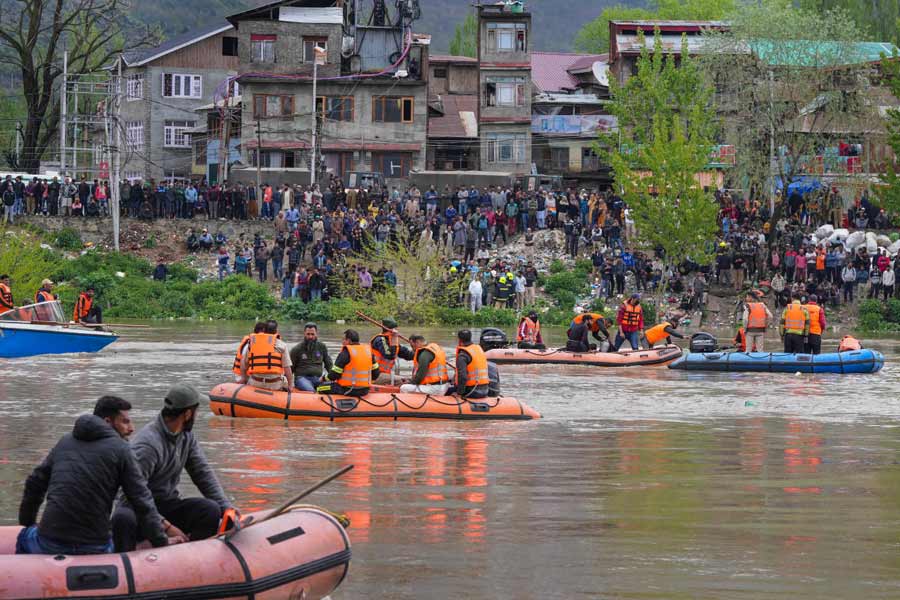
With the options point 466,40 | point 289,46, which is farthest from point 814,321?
point 466,40

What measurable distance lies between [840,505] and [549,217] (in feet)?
124

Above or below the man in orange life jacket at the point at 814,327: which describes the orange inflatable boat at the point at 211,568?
below

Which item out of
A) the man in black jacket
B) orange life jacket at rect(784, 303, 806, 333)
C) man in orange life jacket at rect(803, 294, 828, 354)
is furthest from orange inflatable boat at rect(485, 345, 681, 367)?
the man in black jacket

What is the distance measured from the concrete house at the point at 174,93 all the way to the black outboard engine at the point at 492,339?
159 ft

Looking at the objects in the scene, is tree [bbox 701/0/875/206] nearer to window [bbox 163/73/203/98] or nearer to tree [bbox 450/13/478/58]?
window [bbox 163/73/203/98]

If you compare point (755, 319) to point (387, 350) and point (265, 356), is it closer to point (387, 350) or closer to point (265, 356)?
point (387, 350)

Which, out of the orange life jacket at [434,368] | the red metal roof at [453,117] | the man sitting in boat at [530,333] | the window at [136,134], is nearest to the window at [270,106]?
the red metal roof at [453,117]

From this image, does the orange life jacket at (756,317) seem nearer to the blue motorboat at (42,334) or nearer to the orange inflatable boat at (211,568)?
the blue motorboat at (42,334)

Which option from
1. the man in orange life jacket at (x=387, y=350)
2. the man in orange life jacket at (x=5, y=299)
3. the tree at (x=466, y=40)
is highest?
the tree at (x=466, y=40)

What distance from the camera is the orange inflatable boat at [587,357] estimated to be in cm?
3125

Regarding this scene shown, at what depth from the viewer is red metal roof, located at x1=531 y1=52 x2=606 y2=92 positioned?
263ft

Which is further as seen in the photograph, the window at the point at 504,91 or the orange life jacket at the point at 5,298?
the window at the point at 504,91

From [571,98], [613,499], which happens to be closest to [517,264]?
[571,98]

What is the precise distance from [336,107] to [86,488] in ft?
187
